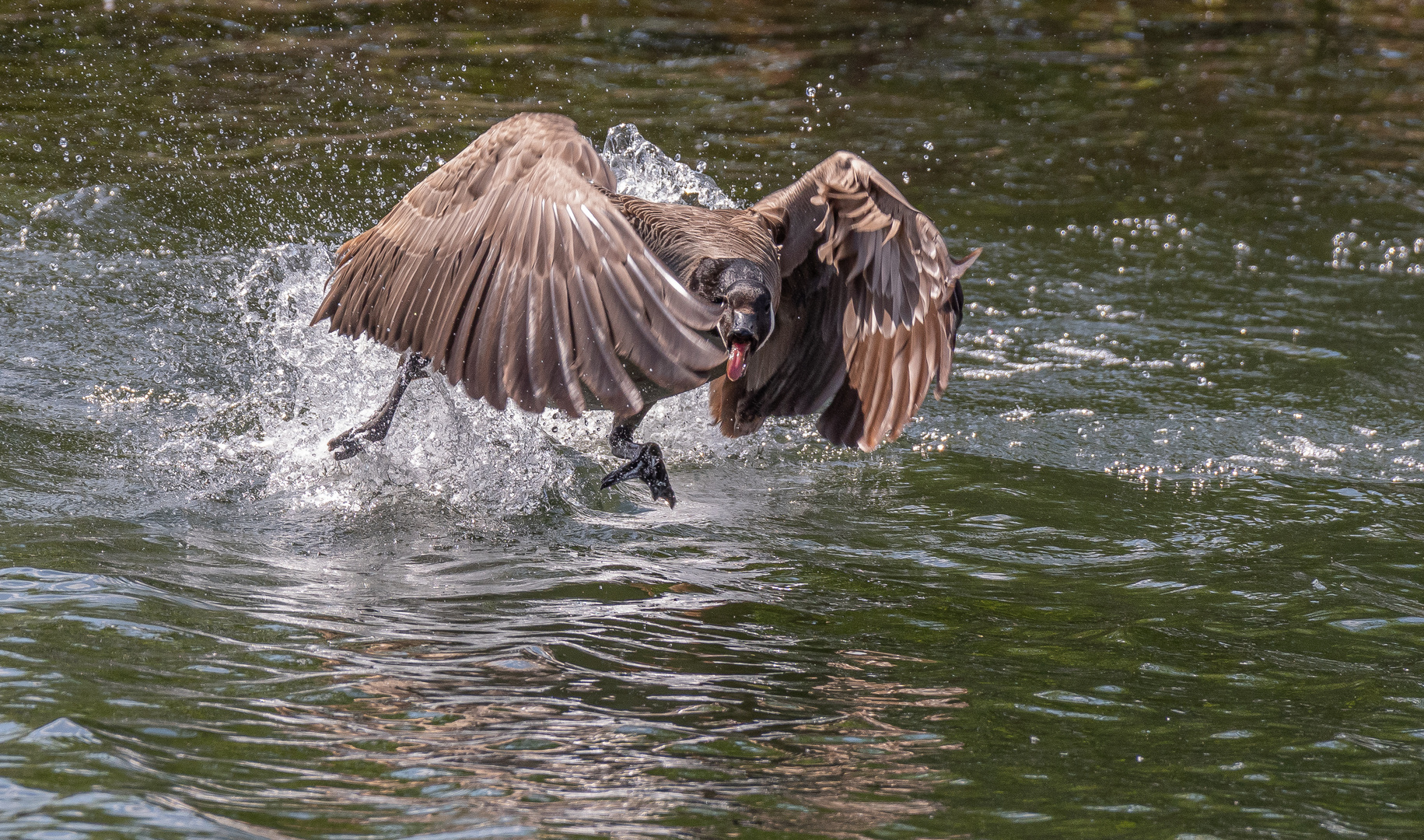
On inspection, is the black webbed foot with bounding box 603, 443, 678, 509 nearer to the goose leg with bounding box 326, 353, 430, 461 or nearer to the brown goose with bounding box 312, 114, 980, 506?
the brown goose with bounding box 312, 114, 980, 506

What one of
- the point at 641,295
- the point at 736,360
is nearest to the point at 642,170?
the point at 736,360

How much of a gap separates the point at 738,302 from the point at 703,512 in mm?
1541

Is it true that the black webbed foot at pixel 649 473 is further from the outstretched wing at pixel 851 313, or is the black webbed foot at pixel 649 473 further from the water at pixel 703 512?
the outstretched wing at pixel 851 313

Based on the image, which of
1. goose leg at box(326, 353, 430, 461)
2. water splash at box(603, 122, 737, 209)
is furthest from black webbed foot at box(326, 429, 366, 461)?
water splash at box(603, 122, 737, 209)

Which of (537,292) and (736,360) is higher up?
(537,292)

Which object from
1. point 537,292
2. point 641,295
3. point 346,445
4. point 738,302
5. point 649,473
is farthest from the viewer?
point 346,445

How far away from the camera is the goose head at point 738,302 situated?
5992 mm

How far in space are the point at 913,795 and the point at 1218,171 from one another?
Result: 11.5 meters

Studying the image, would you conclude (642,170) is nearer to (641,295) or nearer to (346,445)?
Result: (346,445)

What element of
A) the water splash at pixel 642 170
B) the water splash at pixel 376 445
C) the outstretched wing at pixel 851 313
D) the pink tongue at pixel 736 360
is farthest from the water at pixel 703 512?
the water splash at pixel 642 170

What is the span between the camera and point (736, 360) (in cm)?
591

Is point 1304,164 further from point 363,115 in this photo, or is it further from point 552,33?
point 363,115

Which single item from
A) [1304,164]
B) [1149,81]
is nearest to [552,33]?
[1149,81]

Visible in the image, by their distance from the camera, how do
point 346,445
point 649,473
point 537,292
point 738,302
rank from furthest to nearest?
point 346,445 < point 649,473 < point 738,302 < point 537,292
